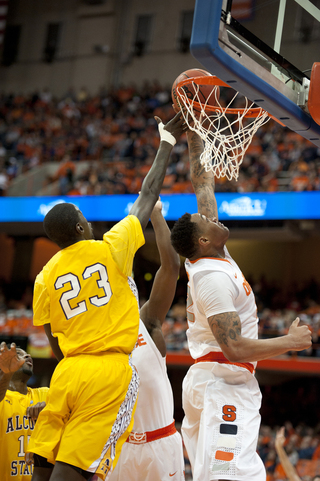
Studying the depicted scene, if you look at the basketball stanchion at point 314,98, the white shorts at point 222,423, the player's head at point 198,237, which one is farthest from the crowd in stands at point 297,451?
the basketball stanchion at point 314,98

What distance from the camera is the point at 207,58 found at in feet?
9.09

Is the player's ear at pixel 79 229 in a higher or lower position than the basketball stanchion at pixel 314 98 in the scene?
lower

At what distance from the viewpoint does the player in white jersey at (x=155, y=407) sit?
357cm

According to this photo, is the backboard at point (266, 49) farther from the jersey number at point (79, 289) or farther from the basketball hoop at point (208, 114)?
the jersey number at point (79, 289)

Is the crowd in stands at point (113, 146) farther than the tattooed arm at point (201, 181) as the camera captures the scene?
Yes

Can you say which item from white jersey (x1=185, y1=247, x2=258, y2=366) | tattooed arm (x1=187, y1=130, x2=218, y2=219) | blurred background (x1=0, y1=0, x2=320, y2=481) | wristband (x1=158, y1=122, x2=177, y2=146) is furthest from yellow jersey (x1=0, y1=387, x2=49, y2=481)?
blurred background (x1=0, y1=0, x2=320, y2=481)

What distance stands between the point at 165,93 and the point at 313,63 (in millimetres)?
16696

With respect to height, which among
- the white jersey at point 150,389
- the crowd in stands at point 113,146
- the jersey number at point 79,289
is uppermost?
the crowd in stands at point 113,146

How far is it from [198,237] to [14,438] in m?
1.74

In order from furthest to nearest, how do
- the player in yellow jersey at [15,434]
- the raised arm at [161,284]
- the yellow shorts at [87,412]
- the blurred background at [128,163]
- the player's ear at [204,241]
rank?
the blurred background at [128,163]
the raised arm at [161,284]
the player in yellow jersey at [15,434]
the player's ear at [204,241]
the yellow shorts at [87,412]

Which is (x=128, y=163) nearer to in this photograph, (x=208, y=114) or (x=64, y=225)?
(x=208, y=114)

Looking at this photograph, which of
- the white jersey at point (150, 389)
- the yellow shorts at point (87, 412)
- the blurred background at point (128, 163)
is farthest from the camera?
the blurred background at point (128, 163)

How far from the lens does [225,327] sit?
288 cm

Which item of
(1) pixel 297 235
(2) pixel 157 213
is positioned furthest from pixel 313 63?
(1) pixel 297 235
